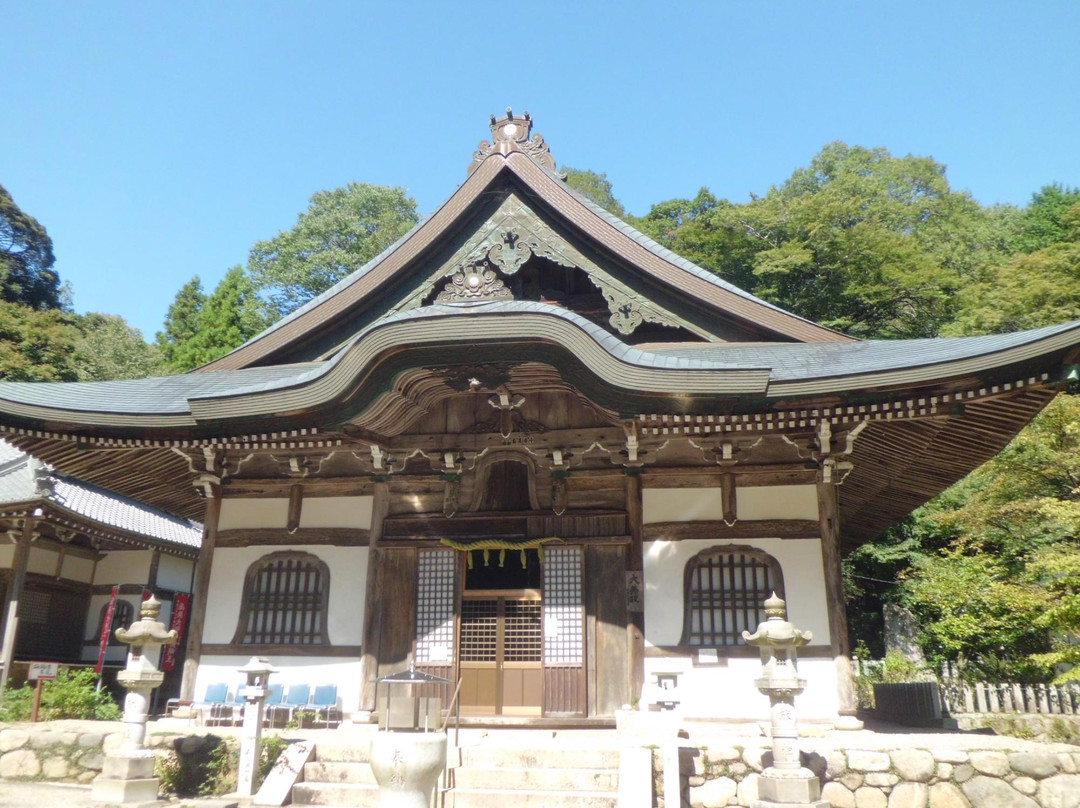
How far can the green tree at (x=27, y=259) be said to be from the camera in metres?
42.0

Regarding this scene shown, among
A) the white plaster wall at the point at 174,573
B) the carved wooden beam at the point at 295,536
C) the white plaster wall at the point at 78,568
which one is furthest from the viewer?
the white plaster wall at the point at 174,573

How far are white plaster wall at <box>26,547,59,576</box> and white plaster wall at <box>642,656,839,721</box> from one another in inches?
554

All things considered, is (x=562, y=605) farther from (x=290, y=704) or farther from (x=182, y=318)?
(x=182, y=318)

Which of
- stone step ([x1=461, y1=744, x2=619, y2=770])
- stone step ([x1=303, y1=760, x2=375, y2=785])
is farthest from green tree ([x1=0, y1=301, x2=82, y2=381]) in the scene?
stone step ([x1=461, y1=744, x2=619, y2=770])

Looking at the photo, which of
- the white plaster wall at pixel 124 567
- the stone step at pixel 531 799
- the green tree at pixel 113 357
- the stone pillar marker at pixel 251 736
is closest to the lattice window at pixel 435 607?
the stone pillar marker at pixel 251 736

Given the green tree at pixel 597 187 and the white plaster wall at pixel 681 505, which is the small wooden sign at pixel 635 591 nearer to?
the white plaster wall at pixel 681 505

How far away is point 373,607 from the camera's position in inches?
425

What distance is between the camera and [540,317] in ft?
30.0

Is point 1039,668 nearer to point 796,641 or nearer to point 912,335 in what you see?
point 796,641

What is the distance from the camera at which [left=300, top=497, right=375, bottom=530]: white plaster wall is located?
11367 mm

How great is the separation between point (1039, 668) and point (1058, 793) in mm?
9831

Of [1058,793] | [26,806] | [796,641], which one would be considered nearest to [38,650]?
[26,806]

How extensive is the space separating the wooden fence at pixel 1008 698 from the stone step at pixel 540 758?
10.4 metres

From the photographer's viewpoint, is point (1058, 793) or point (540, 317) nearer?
point (1058, 793)
